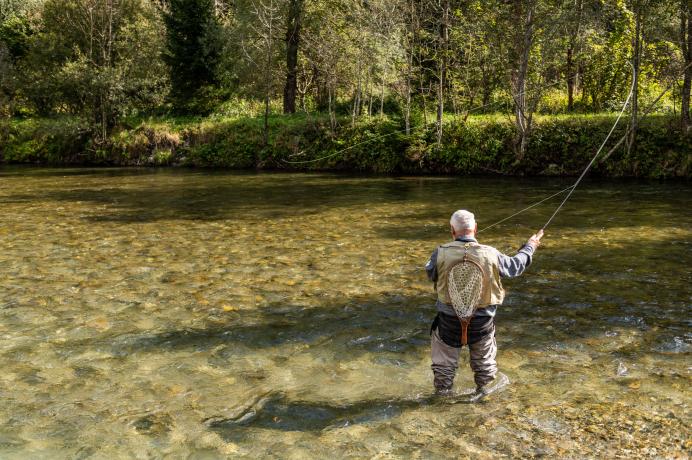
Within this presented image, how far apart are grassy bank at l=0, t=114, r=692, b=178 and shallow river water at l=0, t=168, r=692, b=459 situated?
10137mm

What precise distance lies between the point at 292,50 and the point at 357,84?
21.2ft

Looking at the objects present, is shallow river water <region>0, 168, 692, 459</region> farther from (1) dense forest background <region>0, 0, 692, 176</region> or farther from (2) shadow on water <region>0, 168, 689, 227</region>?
(1) dense forest background <region>0, 0, 692, 176</region>

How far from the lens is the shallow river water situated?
5.02 m

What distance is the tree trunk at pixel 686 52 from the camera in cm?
2255

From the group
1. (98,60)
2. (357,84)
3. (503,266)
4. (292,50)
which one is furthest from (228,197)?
(98,60)

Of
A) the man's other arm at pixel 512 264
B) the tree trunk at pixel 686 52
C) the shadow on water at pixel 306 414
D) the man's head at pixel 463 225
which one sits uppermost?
the tree trunk at pixel 686 52

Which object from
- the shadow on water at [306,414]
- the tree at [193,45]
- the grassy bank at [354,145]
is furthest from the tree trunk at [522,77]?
the shadow on water at [306,414]

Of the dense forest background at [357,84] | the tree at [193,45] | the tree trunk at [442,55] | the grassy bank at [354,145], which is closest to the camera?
the grassy bank at [354,145]

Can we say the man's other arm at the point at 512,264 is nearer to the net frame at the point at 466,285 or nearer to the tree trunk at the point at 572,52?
the net frame at the point at 466,285

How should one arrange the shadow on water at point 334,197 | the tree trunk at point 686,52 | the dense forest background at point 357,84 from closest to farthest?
the shadow on water at point 334,197
the tree trunk at point 686,52
the dense forest background at point 357,84

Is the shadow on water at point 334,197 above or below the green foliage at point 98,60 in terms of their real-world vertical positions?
below

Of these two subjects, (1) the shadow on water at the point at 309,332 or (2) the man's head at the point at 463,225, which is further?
(1) the shadow on water at the point at 309,332

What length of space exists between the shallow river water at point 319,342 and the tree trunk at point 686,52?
34.6 feet

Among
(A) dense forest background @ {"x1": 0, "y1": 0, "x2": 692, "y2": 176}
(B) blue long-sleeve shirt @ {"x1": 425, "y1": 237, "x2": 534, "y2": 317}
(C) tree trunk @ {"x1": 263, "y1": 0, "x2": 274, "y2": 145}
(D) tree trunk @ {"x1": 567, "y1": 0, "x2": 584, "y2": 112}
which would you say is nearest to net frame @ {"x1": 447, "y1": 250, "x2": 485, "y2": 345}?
(B) blue long-sleeve shirt @ {"x1": 425, "y1": 237, "x2": 534, "y2": 317}
